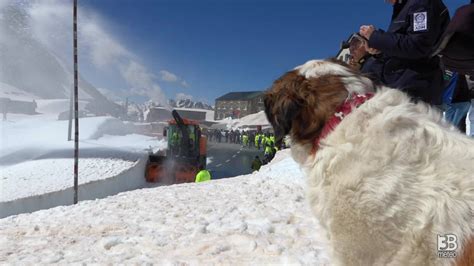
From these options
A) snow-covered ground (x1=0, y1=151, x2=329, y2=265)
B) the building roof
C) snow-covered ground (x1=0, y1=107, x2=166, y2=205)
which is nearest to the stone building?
the building roof

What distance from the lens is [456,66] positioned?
2.54 m

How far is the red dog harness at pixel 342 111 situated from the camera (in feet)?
6.11

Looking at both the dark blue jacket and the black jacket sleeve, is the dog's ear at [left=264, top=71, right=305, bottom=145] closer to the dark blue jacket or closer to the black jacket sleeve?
the dark blue jacket

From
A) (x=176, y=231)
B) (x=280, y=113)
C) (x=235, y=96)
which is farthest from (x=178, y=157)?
(x=235, y=96)

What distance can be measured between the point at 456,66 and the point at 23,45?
20171cm

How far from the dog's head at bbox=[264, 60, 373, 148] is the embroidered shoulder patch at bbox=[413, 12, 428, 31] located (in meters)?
0.86

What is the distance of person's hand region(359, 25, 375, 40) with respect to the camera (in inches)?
106

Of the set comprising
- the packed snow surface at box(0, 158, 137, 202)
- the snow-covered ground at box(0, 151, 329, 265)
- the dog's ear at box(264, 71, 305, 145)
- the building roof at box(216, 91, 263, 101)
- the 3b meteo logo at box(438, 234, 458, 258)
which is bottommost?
the packed snow surface at box(0, 158, 137, 202)

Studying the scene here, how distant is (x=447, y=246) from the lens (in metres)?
1.44

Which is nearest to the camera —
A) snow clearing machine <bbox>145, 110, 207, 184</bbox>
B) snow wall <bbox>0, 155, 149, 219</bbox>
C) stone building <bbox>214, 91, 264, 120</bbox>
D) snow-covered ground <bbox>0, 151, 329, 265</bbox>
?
snow-covered ground <bbox>0, 151, 329, 265</bbox>

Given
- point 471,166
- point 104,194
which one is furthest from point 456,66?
point 104,194

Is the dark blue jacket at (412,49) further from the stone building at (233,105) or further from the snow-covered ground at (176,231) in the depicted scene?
the stone building at (233,105)

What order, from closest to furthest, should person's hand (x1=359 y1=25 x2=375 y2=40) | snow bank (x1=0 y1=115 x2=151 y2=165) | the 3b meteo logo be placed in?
1. the 3b meteo logo
2. person's hand (x1=359 y1=25 x2=375 y2=40)
3. snow bank (x1=0 y1=115 x2=151 y2=165)

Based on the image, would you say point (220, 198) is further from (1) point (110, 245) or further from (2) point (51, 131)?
(2) point (51, 131)
